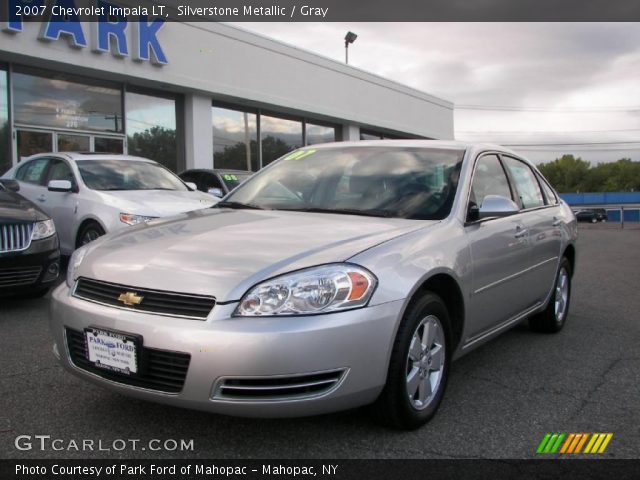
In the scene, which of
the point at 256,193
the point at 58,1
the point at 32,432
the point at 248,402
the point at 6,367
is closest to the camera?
the point at 248,402

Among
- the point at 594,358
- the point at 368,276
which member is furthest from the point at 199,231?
the point at 594,358

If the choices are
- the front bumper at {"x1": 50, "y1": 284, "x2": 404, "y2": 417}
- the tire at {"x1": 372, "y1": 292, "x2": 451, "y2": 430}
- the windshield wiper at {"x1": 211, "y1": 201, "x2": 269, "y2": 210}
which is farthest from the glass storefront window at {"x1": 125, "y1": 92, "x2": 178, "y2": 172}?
the front bumper at {"x1": 50, "y1": 284, "x2": 404, "y2": 417}

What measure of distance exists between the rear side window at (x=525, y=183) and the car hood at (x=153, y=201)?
3.47m

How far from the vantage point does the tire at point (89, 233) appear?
741cm

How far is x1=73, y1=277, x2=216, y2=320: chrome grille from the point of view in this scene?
2.64 metres

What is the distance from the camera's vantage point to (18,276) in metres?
5.59

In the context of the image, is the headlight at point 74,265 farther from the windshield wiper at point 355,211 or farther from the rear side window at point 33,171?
the rear side window at point 33,171

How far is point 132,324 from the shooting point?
105 inches

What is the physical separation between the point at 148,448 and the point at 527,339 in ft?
11.1

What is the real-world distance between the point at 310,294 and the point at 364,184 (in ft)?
4.69

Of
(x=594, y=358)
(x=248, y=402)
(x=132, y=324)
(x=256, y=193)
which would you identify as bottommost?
(x=594, y=358)

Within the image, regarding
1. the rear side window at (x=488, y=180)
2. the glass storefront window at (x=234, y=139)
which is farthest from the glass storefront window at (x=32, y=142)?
the rear side window at (x=488, y=180)

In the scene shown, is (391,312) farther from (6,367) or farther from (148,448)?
(6,367)

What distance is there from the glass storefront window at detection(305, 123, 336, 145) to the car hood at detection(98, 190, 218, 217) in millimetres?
13872
